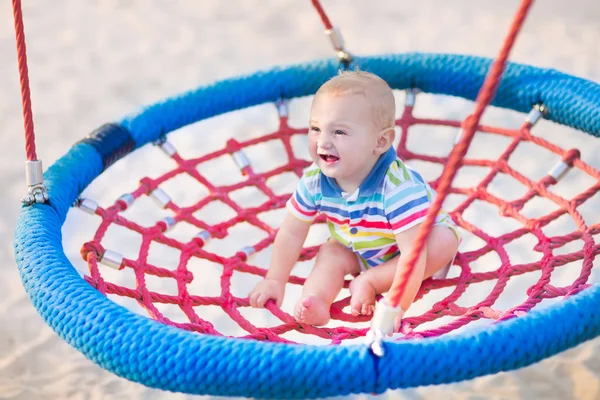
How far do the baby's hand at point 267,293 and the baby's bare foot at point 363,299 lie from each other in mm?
140

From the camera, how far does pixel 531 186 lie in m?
1.84

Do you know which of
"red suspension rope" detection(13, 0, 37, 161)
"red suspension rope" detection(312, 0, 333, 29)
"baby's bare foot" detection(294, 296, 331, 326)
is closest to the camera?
"red suspension rope" detection(13, 0, 37, 161)

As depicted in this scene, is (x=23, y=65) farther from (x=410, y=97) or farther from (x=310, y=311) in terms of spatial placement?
(x=410, y=97)

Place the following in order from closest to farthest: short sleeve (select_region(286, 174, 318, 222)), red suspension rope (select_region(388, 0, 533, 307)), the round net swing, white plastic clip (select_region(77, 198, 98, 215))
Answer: red suspension rope (select_region(388, 0, 533, 307)) < the round net swing < short sleeve (select_region(286, 174, 318, 222)) < white plastic clip (select_region(77, 198, 98, 215))

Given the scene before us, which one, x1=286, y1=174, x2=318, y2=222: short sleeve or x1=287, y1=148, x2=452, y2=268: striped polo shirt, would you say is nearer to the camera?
x1=287, y1=148, x2=452, y2=268: striped polo shirt

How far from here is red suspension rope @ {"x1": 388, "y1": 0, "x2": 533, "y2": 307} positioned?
97cm

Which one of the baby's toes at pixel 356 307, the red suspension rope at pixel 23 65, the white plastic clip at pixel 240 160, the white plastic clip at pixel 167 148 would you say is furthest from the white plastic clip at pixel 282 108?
the red suspension rope at pixel 23 65

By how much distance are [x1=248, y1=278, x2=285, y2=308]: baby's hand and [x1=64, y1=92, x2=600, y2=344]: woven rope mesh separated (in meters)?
0.04

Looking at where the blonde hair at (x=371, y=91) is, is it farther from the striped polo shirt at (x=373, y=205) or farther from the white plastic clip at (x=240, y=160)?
the white plastic clip at (x=240, y=160)

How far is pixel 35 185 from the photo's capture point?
1.49 m

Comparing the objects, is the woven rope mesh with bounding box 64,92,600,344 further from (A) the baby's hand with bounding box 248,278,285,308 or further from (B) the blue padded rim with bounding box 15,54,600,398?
(B) the blue padded rim with bounding box 15,54,600,398

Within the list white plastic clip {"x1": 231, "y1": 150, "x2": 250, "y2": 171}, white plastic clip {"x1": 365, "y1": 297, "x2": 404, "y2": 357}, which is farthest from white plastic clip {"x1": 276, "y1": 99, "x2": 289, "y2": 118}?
white plastic clip {"x1": 365, "y1": 297, "x2": 404, "y2": 357}

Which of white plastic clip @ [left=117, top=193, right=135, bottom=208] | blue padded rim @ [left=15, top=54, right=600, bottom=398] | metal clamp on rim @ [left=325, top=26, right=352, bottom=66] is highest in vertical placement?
metal clamp on rim @ [left=325, top=26, right=352, bottom=66]

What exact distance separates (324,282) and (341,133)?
0.30m
